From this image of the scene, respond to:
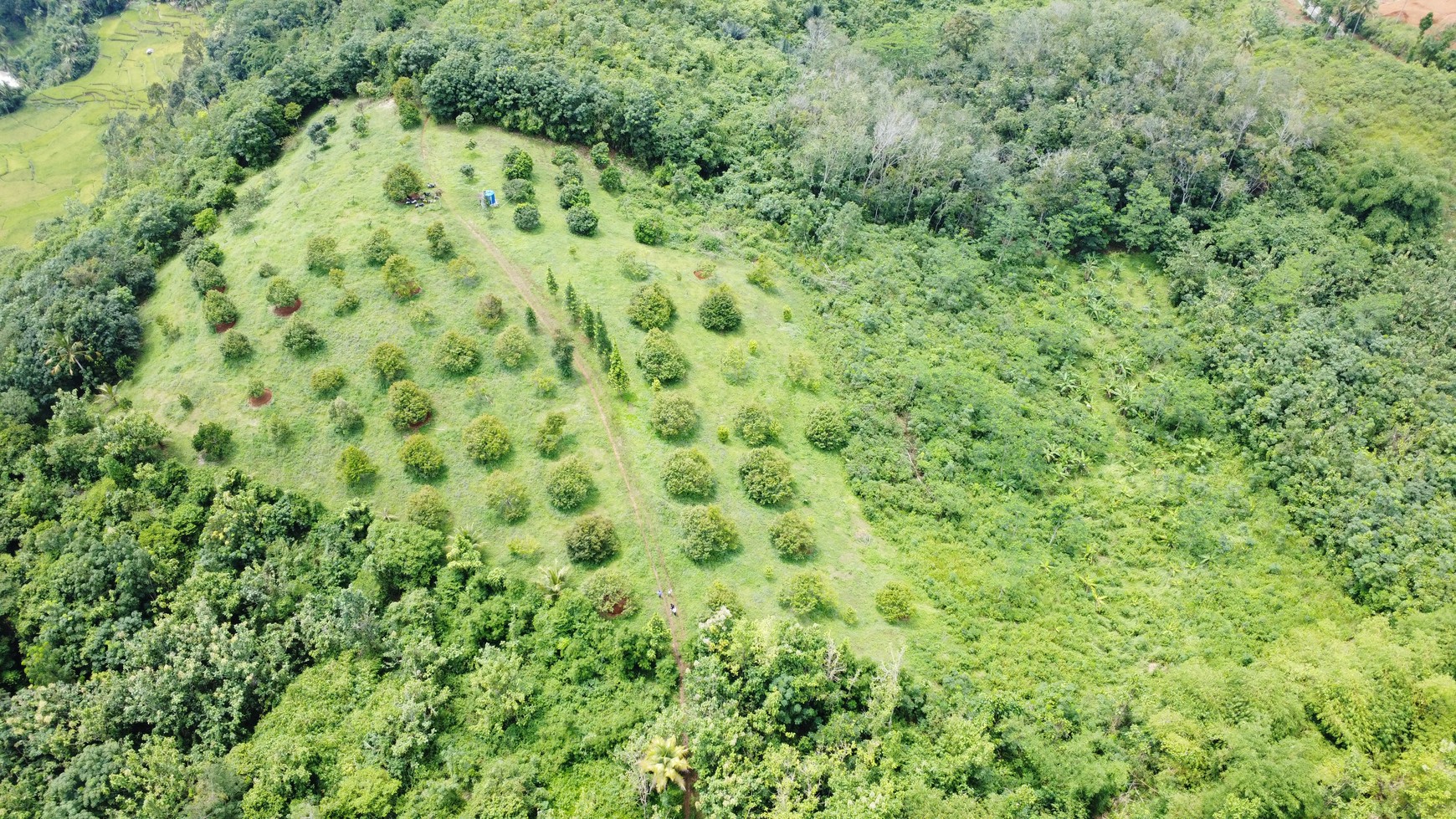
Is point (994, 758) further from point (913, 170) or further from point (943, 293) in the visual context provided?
point (913, 170)

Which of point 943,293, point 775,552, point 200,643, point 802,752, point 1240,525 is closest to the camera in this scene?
point 802,752

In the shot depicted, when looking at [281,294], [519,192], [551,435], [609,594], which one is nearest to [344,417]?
[281,294]

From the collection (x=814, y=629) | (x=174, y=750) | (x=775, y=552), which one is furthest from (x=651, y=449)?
(x=174, y=750)

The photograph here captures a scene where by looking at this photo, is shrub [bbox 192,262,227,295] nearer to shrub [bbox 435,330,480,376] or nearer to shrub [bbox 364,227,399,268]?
shrub [bbox 364,227,399,268]

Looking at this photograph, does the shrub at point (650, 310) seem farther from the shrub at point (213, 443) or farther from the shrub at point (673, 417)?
the shrub at point (213, 443)

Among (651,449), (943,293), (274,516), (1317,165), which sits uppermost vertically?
(1317,165)

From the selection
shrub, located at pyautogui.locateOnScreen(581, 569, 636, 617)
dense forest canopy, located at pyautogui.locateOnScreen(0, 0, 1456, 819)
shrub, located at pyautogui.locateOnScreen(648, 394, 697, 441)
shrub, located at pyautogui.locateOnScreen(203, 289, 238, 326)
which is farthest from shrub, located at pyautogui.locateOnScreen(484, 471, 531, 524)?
shrub, located at pyautogui.locateOnScreen(203, 289, 238, 326)

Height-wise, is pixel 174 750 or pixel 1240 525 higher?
pixel 1240 525
